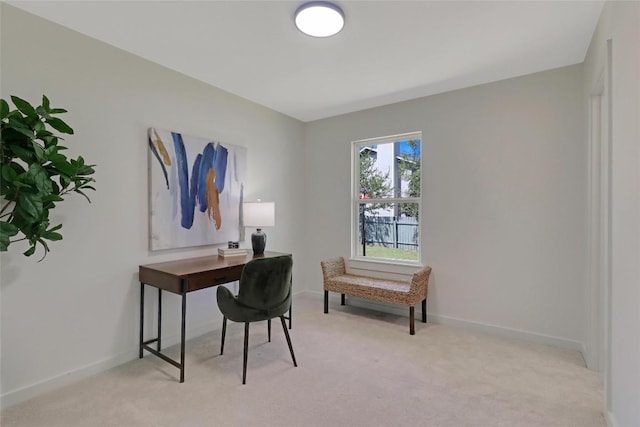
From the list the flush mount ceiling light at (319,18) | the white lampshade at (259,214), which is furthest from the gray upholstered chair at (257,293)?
the flush mount ceiling light at (319,18)

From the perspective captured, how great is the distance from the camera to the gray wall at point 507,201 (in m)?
2.77

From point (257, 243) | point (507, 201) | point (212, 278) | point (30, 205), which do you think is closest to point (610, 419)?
point (507, 201)

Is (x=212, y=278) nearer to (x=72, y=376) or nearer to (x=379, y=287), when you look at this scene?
(x=72, y=376)

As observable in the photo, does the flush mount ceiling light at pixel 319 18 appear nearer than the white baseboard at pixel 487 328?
→ Yes

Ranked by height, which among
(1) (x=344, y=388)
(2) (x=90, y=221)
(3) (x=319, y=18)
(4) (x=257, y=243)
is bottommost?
(1) (x=344, y=388)

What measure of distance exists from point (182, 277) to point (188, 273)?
0.20ft

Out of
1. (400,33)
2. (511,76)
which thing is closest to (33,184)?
(400,33)

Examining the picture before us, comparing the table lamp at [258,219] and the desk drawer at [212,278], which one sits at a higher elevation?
the table lamp at [258,219]

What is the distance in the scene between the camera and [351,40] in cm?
234

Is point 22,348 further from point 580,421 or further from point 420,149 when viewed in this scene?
point 420,149

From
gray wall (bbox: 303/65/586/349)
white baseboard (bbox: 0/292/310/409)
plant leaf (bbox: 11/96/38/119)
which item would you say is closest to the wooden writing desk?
white baseboard (bbox: 0/292/310/409)

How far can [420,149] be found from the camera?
3588 millimetres

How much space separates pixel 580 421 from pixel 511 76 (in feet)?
9.09

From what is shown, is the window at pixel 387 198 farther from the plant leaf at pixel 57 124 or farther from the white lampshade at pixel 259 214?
the plant leaf at pixel 57 124
